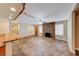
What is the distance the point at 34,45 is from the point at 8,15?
2.10 ft

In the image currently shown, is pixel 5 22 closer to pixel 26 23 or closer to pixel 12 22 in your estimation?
pixel 12 22

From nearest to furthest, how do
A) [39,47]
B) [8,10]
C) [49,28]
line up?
[8,10], [39,47], [49,28]

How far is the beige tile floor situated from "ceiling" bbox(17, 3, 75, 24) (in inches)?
13.3

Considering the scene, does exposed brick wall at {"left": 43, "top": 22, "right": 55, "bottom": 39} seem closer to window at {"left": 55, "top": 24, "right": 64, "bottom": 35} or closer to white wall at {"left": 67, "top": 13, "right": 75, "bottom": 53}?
window at {"left": 55, "top": 24, "right": 64, "bottom": 35}

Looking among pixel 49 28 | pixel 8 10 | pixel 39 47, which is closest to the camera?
pixel 8 10

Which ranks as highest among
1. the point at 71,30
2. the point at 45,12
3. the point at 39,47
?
the point at 45,12

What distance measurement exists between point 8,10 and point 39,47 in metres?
0.77

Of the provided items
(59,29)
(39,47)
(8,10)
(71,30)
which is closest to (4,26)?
(8,10)

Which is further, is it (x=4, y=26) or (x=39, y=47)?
(x=39, y=47)

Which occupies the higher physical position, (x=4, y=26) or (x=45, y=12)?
(x=45, y=12)

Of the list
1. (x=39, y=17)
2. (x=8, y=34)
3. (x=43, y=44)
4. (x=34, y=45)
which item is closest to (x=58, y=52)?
(x=43, y=44)

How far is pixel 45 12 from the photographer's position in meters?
1.56

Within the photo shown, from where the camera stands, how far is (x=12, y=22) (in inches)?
61.7

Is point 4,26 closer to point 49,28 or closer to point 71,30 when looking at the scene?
point 49,28
